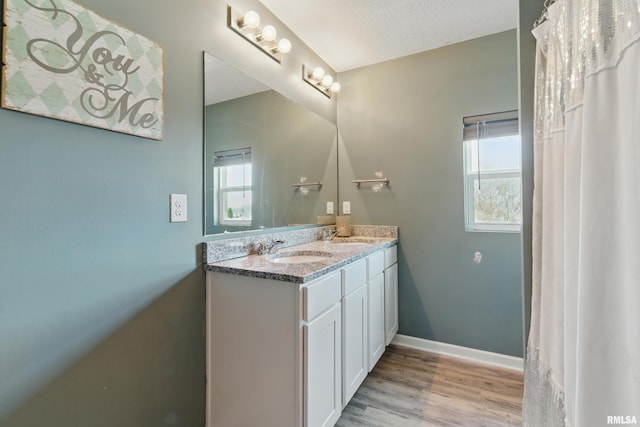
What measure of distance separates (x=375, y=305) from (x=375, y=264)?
280 millimetres

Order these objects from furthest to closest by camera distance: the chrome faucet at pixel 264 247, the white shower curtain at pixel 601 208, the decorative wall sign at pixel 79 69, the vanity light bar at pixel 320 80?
the vanity light bar at pixel 320 80 < the chrome faucet at pixel 264 247 < the decorative wall sign at pixel 79 69 < the white shower curtain at pixel 601 208

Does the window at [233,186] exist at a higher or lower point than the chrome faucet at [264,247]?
higher

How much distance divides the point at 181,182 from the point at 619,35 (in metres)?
1.50

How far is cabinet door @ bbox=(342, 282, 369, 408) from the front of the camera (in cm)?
154

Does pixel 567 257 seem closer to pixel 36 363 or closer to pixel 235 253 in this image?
pixel 235 253

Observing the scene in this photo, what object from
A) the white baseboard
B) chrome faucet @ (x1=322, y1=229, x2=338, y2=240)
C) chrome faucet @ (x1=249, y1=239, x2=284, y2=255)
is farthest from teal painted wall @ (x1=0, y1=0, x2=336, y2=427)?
the white baseboard

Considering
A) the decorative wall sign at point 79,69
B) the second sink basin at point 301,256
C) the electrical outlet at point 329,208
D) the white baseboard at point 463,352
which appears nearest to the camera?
the decorative wall sign at point 79,69

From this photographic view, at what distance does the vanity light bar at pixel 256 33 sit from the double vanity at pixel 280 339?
123 cm

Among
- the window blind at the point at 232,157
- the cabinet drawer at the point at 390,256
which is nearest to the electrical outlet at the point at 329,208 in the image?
the cabinet drawer at the point at 390,256

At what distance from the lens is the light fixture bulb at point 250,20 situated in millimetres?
1626

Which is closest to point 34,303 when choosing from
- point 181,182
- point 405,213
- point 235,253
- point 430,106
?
point 181,182

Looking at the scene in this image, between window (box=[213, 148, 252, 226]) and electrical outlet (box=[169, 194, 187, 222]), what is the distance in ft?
0.66

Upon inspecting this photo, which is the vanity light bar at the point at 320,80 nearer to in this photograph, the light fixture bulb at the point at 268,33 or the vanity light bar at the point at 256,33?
the vanity light bar at the point at 256,33

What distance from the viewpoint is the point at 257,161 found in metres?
1.89
